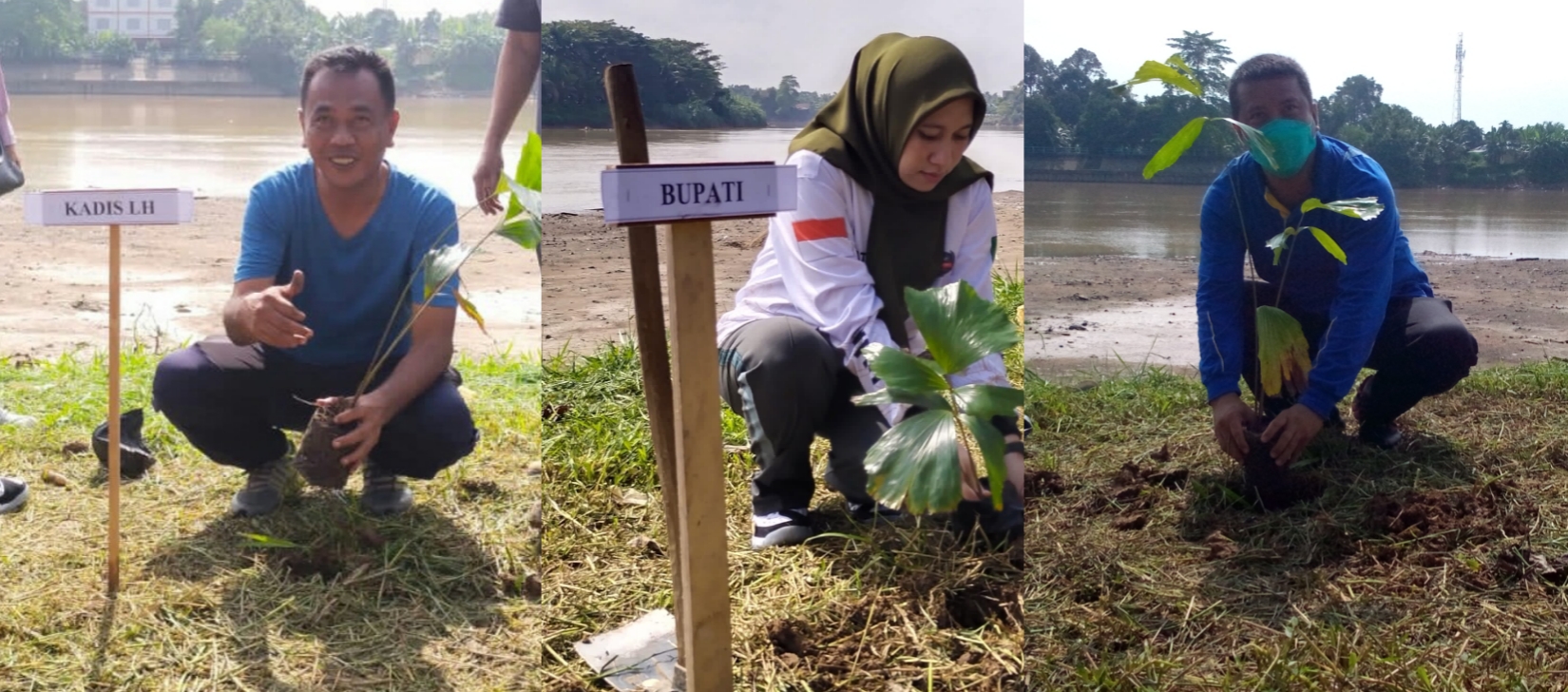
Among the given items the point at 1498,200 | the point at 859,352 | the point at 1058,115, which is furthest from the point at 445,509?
the point at 1498,200

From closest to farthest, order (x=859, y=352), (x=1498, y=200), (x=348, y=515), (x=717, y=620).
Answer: (x=717, y=620) < (x=859, y=352) < (x=348, y=515) < (x=1498, y=200)

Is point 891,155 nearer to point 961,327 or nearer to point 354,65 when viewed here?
point 961,327

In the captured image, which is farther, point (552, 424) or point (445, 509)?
point (552, 424)

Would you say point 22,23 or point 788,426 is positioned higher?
point 22,23

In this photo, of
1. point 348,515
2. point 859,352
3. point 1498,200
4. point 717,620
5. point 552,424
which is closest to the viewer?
point 717,620

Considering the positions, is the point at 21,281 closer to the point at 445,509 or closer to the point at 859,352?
the point at 445,509

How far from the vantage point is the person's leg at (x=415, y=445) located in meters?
2.84

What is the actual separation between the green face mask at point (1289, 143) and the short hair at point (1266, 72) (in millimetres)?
66

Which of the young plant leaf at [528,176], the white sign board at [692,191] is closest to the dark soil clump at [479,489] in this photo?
the young plant leaf at [528,176]

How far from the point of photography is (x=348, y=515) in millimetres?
2836

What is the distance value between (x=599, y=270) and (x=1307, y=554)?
2329mm

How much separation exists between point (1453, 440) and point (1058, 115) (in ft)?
3.88

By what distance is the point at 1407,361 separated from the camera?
2.92 metres

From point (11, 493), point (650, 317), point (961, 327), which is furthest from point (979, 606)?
point (11, 493)
